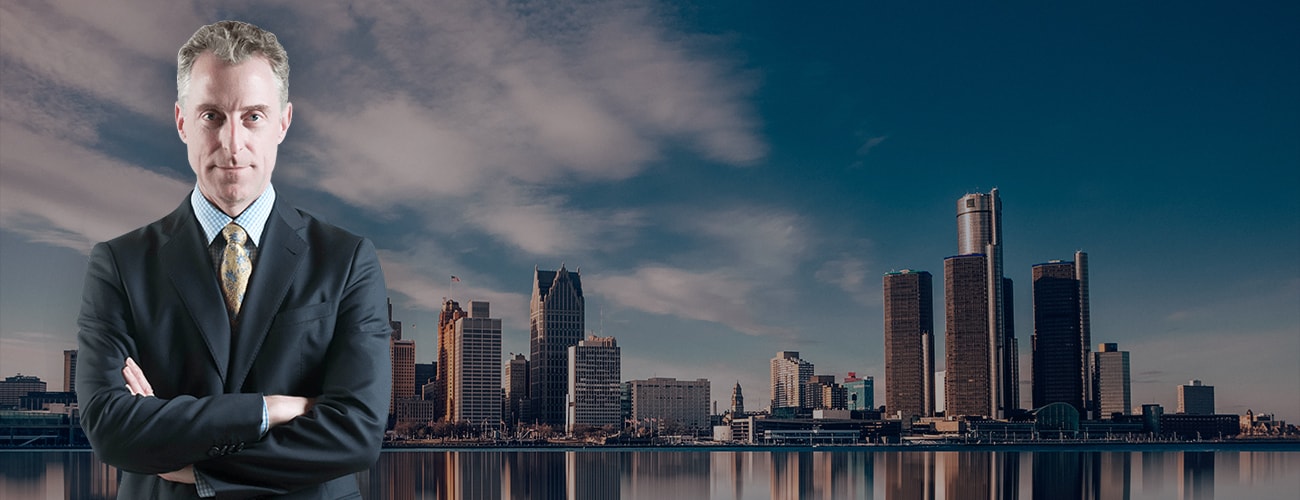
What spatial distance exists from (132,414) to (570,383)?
162736 mm

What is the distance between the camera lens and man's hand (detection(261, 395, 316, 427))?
2.90m

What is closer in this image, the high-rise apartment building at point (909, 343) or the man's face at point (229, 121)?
the man's face at point (229, 121)

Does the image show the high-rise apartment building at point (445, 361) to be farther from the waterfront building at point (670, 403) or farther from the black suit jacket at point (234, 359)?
the black suit jacket at point (234, 359)

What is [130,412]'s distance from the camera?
285 centimetres

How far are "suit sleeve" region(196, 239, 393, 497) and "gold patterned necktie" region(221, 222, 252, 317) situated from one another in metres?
0.26

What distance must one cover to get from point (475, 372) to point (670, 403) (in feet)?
90.8

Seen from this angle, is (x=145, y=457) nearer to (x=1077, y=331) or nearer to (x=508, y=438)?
(x=508, y=438)

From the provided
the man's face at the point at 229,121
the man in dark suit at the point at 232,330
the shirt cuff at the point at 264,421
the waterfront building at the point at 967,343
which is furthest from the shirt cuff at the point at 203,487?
the waterfront building at the point at 967,343

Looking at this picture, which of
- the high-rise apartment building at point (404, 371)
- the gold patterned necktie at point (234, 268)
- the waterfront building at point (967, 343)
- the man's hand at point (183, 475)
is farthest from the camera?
the waterfront building at point (967, 343)

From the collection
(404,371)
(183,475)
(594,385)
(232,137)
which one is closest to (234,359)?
(183,475)

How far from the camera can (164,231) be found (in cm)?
311

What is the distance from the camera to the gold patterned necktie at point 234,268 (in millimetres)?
3061

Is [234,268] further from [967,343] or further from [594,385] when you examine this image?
[967,343]

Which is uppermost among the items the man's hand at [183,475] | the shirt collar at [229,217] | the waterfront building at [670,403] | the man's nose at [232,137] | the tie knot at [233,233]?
the man's nose at [232,137]
